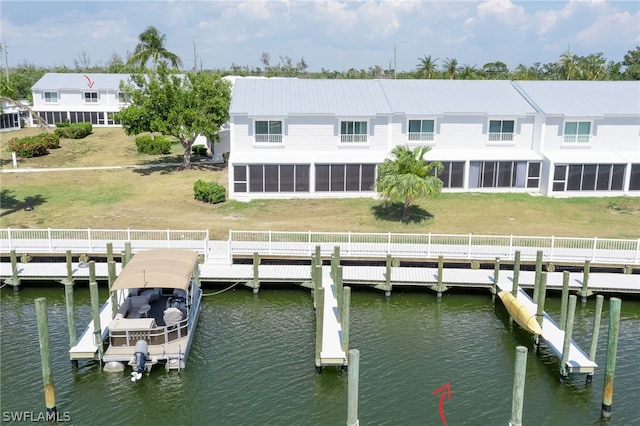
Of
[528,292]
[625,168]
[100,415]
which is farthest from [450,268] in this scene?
[625,168]

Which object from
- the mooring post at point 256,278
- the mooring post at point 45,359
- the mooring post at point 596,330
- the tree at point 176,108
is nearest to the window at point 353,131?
the tree at point 176,108

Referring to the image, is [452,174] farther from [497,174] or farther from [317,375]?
[317,375]

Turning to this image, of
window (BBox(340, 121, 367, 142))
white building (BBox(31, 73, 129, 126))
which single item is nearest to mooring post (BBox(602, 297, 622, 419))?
window (BBox(340, 121, 367, 142))

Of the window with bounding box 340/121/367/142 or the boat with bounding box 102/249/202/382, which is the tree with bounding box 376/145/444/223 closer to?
the window with bounding box 340/121/367/142

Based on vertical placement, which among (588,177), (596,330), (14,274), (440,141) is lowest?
(14,274)

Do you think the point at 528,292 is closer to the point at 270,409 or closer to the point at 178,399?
the point at 270,409

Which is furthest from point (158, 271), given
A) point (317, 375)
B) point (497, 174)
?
point (497, 174)
